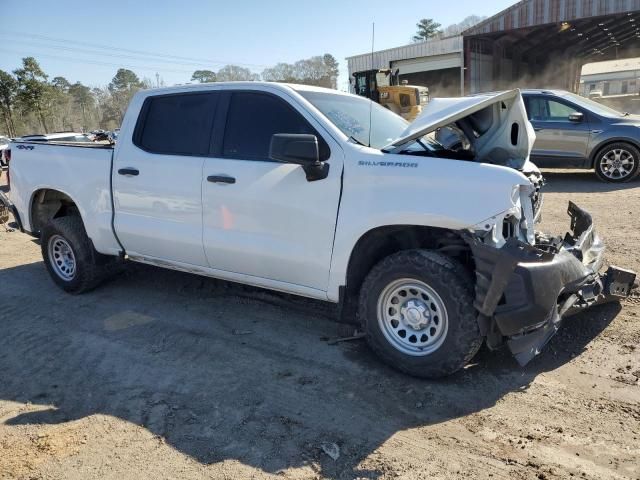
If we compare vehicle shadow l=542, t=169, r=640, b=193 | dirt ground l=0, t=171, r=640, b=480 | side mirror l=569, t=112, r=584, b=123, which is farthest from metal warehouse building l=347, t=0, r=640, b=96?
dirt ground l=0, t=171, r=640, b=480

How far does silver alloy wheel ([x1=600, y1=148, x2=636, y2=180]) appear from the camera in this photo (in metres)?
10.2

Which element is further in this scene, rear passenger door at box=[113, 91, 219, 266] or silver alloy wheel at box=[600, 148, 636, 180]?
silver alloy wheel at box=[600, 148, 636, 180]

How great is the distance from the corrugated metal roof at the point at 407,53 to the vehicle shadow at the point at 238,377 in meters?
34.3

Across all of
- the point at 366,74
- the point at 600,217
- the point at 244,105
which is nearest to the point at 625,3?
the point at 366,74

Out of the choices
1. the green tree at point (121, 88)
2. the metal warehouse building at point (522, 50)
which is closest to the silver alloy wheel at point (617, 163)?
the metal warehouse building at point (522, 50)

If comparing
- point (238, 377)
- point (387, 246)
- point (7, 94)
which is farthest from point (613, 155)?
point (7, 94)

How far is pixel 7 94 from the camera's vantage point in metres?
31.0

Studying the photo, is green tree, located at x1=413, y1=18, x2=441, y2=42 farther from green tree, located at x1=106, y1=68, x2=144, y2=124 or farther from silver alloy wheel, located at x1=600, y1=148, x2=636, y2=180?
silver alloy wheel, located at x1=600, y1=148, x2=636, y2=180

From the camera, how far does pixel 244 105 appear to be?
14.1 feet

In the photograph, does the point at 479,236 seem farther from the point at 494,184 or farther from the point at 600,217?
the point at 600,217

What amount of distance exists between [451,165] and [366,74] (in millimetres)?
23827

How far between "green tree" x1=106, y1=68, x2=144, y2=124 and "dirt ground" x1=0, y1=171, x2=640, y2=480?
2249 inches

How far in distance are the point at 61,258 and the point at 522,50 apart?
1477 inches

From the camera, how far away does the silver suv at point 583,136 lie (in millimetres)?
10094
